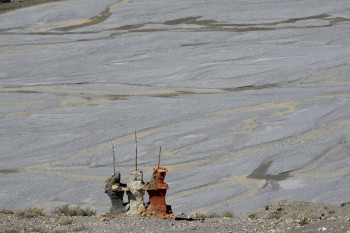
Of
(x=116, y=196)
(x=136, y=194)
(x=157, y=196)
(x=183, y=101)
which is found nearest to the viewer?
(x=157, y=196)

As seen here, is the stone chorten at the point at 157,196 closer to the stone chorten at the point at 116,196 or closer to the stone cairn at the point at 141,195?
the stone cairn at the point at 141,195

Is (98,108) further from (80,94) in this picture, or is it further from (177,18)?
(177,18)

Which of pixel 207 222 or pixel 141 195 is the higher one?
pixel 141 195

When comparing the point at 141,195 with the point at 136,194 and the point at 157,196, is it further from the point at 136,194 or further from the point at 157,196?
the point at 157,196

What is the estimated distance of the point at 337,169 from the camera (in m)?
19.5

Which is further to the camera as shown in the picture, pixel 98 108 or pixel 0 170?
pixel 98 108

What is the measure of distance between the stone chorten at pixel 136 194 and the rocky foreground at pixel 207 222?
0.47 metres

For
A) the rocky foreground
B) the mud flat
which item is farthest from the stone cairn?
the mud flat

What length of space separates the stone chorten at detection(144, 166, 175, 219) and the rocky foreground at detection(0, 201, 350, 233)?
27 centimetres

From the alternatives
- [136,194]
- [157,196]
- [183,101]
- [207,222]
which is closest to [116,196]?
[136,194]

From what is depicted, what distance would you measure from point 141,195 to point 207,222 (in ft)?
3.62

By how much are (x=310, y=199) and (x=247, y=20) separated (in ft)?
86.9

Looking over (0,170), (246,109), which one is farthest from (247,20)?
(0,170)

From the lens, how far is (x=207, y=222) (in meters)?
10.9
